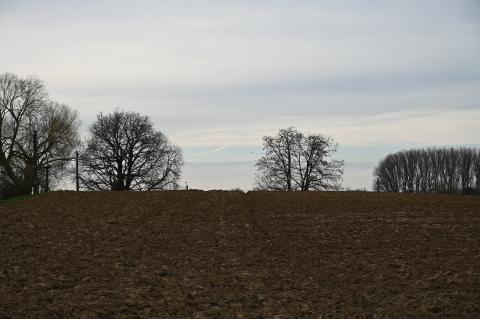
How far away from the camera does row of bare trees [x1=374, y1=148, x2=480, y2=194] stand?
91.1 m

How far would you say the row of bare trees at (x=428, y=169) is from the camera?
3585 inches

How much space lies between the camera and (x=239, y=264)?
43.8 ft

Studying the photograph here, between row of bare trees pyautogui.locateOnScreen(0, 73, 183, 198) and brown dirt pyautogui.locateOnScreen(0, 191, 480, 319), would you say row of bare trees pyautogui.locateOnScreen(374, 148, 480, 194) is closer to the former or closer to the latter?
row of bare trees pyautogui.locateOnScreen(0, 73, 183, 198)

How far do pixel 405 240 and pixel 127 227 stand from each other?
10.1 metres

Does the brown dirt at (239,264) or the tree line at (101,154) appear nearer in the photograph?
the brown dirt at (239,264)

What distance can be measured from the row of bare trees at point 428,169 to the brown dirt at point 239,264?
70.4 m

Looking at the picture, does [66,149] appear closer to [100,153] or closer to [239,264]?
[100,153]

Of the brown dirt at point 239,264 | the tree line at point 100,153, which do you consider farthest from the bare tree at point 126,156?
the brown dirt at point 239,264

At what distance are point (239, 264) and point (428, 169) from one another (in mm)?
87494

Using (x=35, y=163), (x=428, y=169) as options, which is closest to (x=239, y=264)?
(x=35, y=163)

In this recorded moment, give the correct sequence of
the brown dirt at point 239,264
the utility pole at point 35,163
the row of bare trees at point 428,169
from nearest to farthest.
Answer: the brown dirt at point 239,264 → the utility pole at point 35,163 → the row of bare trees at point 428,169

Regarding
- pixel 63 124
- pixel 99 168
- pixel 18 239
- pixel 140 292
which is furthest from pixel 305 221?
pixel 99 168

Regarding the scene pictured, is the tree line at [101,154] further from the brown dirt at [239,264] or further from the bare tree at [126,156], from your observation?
the brown dirt at [239,264]

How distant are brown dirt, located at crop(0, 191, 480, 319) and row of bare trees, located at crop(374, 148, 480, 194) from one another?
7040 centimetres
